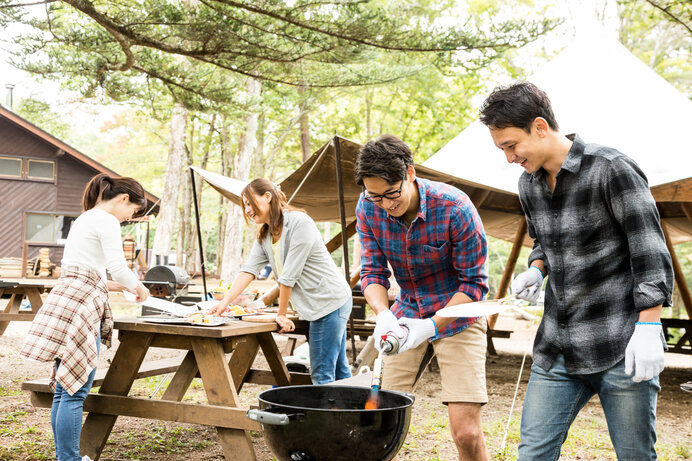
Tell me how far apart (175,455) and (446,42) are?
5731mm

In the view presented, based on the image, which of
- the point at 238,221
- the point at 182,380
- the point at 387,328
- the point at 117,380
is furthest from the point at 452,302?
the point at 238,221

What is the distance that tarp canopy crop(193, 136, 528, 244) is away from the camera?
698 cm

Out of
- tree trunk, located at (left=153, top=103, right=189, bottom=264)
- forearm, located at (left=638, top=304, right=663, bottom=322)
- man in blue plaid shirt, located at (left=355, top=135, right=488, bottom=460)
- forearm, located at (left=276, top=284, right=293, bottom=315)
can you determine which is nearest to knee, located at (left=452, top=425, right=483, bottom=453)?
man in blue plaid shirt, located at (left=355, top=135, right=488, bottom=460)

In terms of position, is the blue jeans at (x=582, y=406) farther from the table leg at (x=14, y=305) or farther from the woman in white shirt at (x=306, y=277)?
the table leg at (x=14, y=305)

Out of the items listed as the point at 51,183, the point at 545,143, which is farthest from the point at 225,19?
the point at 51,183

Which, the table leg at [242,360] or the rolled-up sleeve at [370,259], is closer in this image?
the rolled-up sleeve at [370,259]

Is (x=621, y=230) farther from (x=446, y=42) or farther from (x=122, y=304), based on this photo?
(x=122, y=304)

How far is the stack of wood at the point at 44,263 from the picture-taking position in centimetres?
1952

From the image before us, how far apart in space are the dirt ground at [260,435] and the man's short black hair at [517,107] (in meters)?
2.52

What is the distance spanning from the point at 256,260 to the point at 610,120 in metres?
4.35

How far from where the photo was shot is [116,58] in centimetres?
734

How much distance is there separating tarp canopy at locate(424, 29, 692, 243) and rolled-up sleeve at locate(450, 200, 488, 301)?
160 inches

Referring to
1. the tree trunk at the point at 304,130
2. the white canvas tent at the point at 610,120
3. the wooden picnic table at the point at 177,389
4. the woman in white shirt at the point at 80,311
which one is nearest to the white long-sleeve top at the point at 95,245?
the woman in white shirt at the point at 80,311

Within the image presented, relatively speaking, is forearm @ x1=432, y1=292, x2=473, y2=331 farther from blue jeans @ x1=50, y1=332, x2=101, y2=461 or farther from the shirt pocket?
blue jeans @ x1=50, y1=332, x2=101, y2=461
